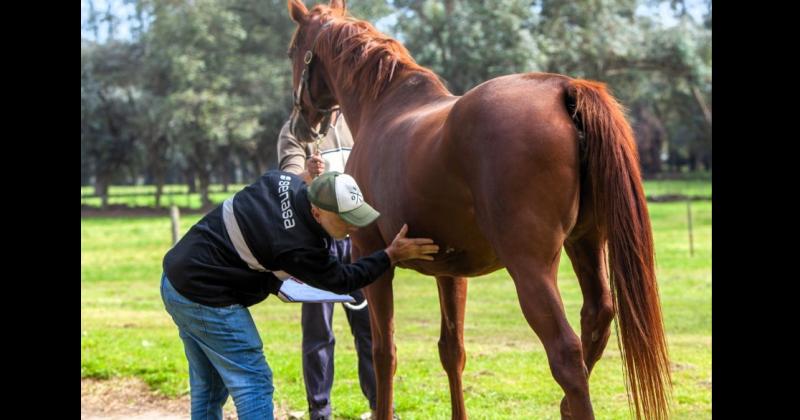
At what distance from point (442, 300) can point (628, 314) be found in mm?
1526

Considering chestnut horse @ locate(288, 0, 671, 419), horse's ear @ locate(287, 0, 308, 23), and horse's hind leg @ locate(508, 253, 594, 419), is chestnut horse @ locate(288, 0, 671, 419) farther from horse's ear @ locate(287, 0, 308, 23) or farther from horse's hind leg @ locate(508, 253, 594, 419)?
horse's ear @ locate(287, 0, 308, 23)

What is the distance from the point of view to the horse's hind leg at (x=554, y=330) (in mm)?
3145

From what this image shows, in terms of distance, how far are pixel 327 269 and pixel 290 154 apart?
2.29m

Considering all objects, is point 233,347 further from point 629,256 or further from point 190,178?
point 190,178

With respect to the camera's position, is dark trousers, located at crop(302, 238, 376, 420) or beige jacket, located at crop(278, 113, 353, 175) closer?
dark trousers, located at crop(302, 238, 376, 420)

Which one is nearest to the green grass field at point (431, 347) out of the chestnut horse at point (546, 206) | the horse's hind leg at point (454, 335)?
the horse's hind leg at point (454, 335)

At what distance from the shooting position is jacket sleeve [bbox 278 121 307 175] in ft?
17.6

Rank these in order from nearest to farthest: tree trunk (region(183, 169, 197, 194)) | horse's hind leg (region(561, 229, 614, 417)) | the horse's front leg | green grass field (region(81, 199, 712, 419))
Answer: horse's hind leg (region(561, 229, 614, 417)) → the horse's front leg → green grass field (region(81, 199, 712, 419)) → tree trunk (region(183, 169, 197, 194))

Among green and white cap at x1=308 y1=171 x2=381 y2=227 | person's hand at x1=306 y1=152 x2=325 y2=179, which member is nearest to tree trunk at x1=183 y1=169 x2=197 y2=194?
person's hand at x1=306 y1=152 x2=325 y2=179

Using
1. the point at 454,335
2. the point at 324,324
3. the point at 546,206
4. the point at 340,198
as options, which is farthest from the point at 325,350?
the point at 546,206

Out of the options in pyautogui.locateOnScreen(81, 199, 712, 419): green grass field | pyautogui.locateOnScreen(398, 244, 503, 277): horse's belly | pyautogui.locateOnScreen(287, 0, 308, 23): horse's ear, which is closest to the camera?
pyautogui.locateOnScreen(398, 244, 503, 277): horse's belly

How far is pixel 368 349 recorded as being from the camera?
539cm
